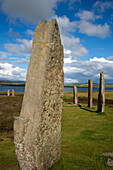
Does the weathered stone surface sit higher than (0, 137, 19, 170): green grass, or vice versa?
the weathered stone surface

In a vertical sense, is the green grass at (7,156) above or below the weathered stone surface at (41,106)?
below

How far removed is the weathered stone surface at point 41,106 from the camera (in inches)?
151

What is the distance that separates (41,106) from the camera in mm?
3859

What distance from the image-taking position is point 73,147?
5.71 m

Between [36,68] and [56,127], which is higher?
[36,68]

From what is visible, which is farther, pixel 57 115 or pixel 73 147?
pixel 73 147

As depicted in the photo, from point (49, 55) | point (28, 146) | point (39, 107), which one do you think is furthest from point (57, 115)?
point (49, 55)

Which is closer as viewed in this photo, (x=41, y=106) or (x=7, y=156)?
(x=41, y=106)

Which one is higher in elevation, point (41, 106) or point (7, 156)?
point (41, 106)

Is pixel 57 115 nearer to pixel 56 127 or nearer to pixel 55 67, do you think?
pixel 56 127

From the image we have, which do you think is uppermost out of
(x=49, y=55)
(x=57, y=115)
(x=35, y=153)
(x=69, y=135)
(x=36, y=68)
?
(x=49, y=55)

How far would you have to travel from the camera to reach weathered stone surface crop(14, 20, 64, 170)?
383cm

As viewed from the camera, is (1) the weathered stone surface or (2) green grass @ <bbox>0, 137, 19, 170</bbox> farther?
(2) green grass @ <bbox>0, 137, 19, 170</bbox>

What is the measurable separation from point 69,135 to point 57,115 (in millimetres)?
3602
